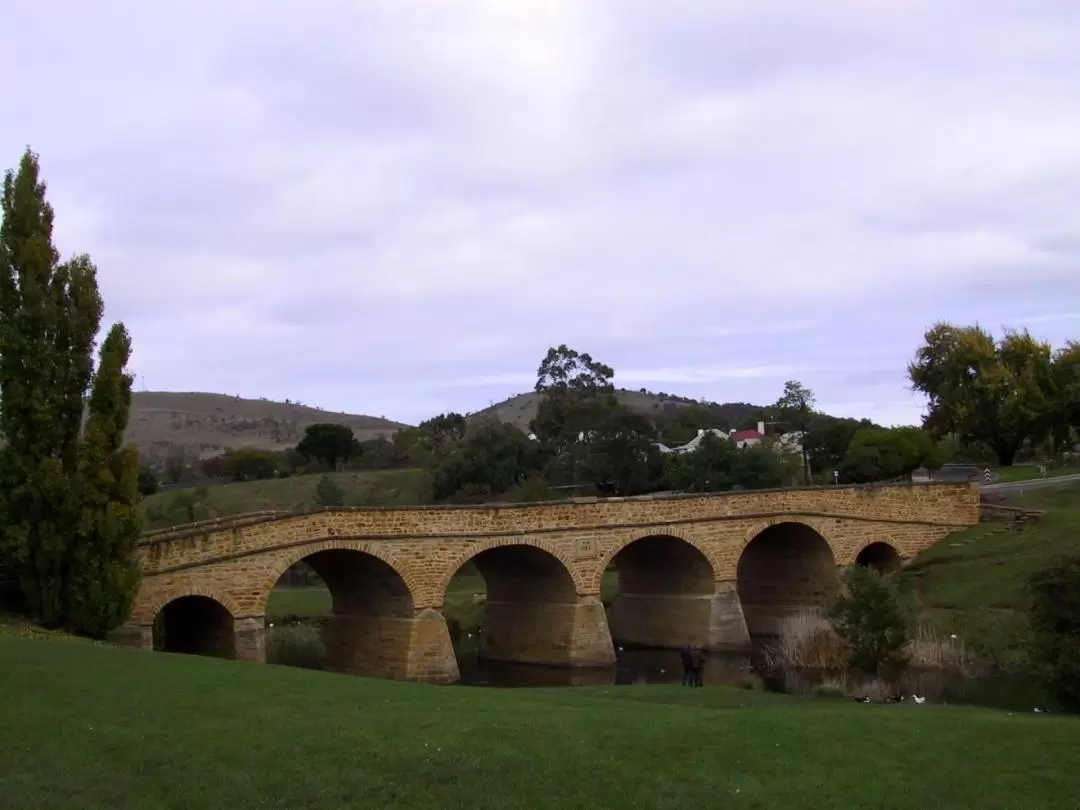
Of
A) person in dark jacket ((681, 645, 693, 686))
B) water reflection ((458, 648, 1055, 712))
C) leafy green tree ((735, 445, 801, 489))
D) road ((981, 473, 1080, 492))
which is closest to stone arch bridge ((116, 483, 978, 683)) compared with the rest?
water reflection ((458, 648, 1055, 712))

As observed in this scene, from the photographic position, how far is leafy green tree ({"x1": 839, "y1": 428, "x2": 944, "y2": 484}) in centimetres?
5797

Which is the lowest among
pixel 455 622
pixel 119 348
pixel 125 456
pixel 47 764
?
pixel 455 622

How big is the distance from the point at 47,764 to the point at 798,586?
33.3 m

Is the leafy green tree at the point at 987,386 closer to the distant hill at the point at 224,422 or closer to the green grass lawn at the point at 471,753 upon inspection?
the green grass lawn at the point at 471,753

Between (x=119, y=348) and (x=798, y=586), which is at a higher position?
(x=119, y=348)

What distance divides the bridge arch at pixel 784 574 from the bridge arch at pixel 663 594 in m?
3.07

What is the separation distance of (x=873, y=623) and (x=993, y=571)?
45.8 feet

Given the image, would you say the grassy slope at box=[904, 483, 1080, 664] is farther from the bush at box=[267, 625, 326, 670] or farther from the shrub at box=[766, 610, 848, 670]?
the bush at box=[267, 625, 326, 670]

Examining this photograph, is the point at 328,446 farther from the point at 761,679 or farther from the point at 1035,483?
the point at 761,679

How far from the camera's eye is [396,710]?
15016 mm

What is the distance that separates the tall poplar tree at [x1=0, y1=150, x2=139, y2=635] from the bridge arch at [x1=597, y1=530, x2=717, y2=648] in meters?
17.0

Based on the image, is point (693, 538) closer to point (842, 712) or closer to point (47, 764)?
point (842, 712)

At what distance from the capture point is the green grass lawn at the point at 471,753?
1093cm

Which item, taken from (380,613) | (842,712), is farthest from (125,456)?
(842,712)
